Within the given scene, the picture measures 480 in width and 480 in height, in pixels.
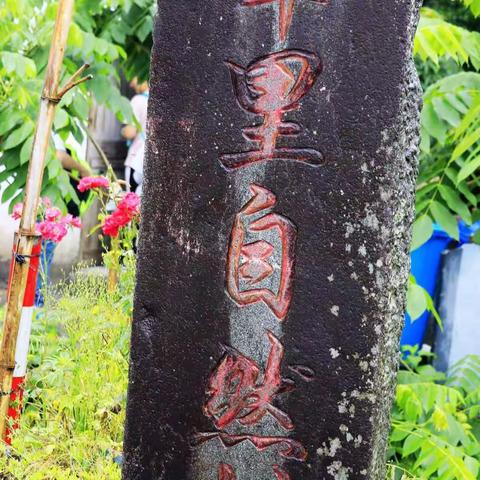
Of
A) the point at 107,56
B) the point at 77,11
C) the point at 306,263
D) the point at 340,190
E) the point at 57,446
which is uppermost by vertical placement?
the point at 77,11

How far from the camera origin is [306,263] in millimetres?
2838

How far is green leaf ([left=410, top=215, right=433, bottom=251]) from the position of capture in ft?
14.0

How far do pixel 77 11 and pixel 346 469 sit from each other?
4.00 meters

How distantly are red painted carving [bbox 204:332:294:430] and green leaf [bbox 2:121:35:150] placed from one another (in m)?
2.41

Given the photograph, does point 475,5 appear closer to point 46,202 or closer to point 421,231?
point 421,231

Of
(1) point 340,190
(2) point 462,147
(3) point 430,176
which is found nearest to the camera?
(1) point 340,190

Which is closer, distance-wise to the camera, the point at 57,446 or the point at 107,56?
the point at 57,446

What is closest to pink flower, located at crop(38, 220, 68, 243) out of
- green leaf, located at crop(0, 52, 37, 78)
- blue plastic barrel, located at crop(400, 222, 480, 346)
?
green leaf, located at crop(0, 52, 37, 78)

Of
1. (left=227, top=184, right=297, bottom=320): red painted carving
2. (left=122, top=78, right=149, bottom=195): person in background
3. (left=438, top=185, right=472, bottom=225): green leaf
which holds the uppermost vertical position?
(left=122, top=78, right=149, bottom=195): person in background

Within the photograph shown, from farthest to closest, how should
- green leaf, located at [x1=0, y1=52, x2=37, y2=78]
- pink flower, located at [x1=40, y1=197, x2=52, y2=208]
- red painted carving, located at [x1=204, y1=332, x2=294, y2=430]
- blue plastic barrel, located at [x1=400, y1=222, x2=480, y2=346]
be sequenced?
blue plastic barrel, located at [x1=400, y1=222, x2=480, y2=346]
pink flower, located at [x1=40, y1=197, x2=52, y2=208]
green leaf, located at [x1=0, y1=52, x2=37, y2=78]
red painted carving, located at [x1=204, y1=332, x2=294, y2=430]

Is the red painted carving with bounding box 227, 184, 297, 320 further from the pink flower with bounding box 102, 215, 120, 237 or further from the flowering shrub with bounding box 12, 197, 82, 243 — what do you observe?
the flowering shrub with bounding box 12, 197, 82, 243

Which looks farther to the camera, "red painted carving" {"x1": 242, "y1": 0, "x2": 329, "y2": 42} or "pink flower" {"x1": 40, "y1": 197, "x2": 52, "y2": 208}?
"pink flower" {"x1": 40, "y1": 197, "x2": 52, "y2": 208}

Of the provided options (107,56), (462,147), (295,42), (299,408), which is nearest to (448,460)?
(299,408)

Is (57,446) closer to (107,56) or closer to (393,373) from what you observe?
(393,373)
